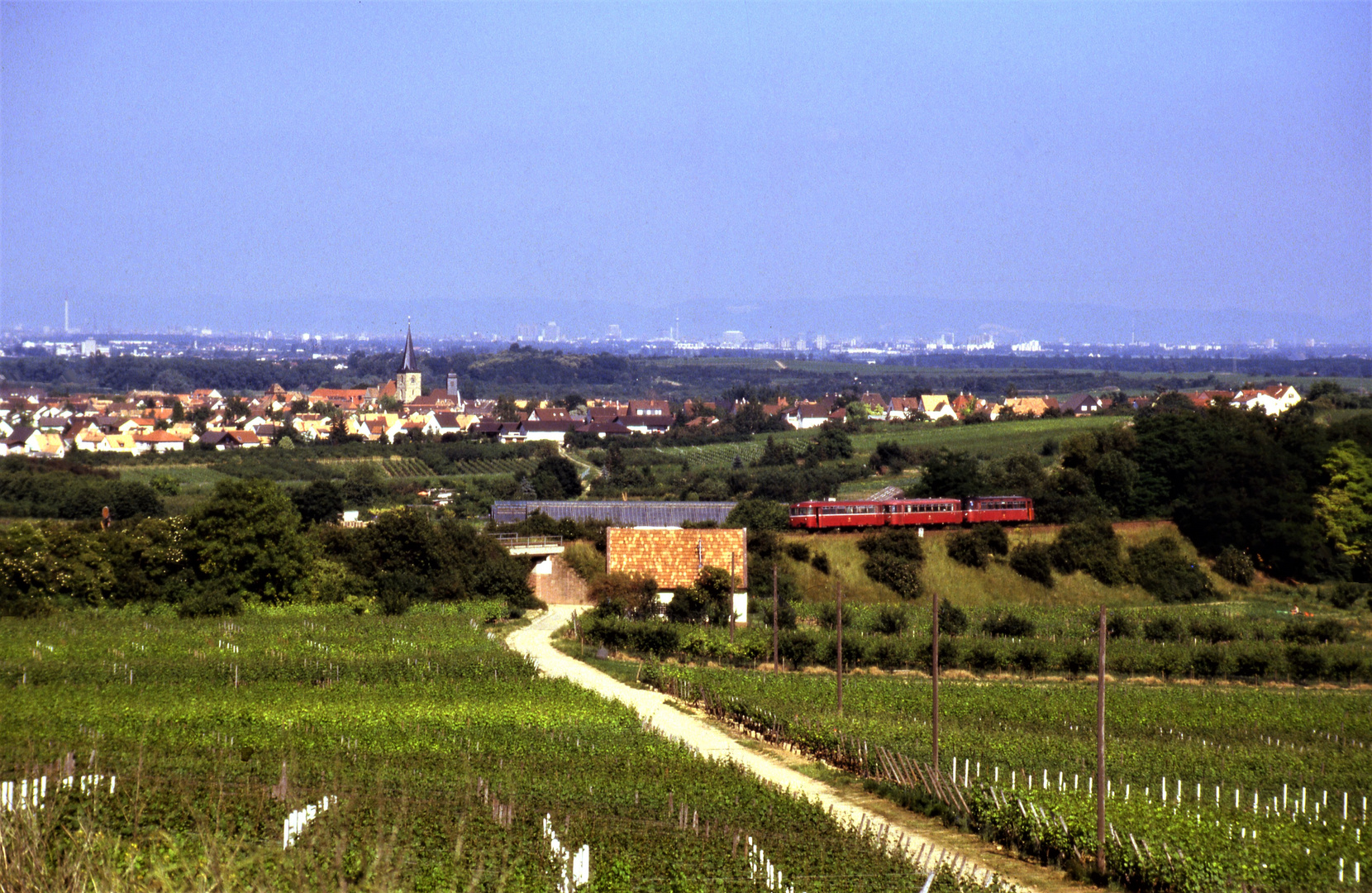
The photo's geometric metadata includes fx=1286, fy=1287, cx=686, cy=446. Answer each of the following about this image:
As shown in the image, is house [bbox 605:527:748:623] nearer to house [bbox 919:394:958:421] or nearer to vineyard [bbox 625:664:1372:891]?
vineyard [bbox 625:664:1372:891]

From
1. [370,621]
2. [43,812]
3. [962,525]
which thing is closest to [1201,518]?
[962,525]

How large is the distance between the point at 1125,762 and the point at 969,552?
23.8 m

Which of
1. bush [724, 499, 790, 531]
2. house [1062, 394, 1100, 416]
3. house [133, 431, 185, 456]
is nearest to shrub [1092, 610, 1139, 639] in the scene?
bush [724, 499, 790, 531]

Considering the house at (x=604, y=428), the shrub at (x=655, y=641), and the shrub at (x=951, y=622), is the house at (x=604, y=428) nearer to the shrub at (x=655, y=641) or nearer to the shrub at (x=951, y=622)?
the shrub at (x=951, y=622)

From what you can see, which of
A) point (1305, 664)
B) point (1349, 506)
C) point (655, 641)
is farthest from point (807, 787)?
point (1349, 506)

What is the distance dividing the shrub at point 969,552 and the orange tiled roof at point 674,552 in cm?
911

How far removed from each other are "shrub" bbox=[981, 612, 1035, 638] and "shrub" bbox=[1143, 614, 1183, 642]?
9.89 feet

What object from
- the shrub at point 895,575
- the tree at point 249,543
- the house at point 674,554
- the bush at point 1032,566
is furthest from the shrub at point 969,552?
the tree at point 249,543

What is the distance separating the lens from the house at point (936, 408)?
119281 mm

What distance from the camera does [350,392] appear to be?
474 feet

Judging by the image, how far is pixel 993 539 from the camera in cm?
4359

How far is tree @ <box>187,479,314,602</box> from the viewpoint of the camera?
113ft

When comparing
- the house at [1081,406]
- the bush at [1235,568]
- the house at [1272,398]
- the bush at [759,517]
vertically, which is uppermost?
the house at [1272,398]

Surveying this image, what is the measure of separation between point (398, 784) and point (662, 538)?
882 inches
